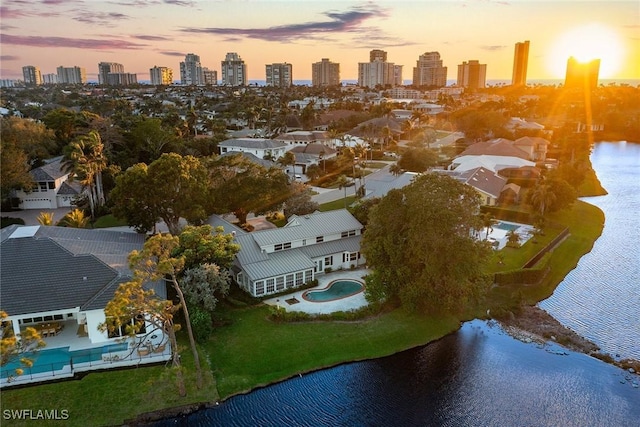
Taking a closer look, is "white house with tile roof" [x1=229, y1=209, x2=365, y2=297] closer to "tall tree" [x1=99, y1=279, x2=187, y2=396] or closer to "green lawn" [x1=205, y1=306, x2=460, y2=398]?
"green lawn" [x1=205, y1=306, x2=460, y2=398]

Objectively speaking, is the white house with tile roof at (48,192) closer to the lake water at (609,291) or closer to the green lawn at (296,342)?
the green lawn at (296,342)

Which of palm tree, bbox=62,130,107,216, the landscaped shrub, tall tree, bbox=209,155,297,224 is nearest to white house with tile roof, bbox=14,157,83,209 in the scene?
palm tree, bbox=62,130,107,216

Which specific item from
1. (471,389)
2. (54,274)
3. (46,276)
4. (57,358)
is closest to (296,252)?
(471,389)

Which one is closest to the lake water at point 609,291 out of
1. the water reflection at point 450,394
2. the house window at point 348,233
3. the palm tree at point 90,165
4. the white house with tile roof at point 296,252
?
the water reflection at point 450,394

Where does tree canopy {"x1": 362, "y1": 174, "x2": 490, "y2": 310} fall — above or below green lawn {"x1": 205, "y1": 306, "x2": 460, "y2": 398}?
above

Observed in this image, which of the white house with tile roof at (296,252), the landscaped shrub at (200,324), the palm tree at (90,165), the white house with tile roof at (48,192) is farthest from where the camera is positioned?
the white house with tile roof at (48,192)

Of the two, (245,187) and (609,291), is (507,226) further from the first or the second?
(245,187)

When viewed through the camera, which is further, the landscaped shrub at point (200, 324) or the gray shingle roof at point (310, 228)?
the gray shingle roof at point (310, 228)
